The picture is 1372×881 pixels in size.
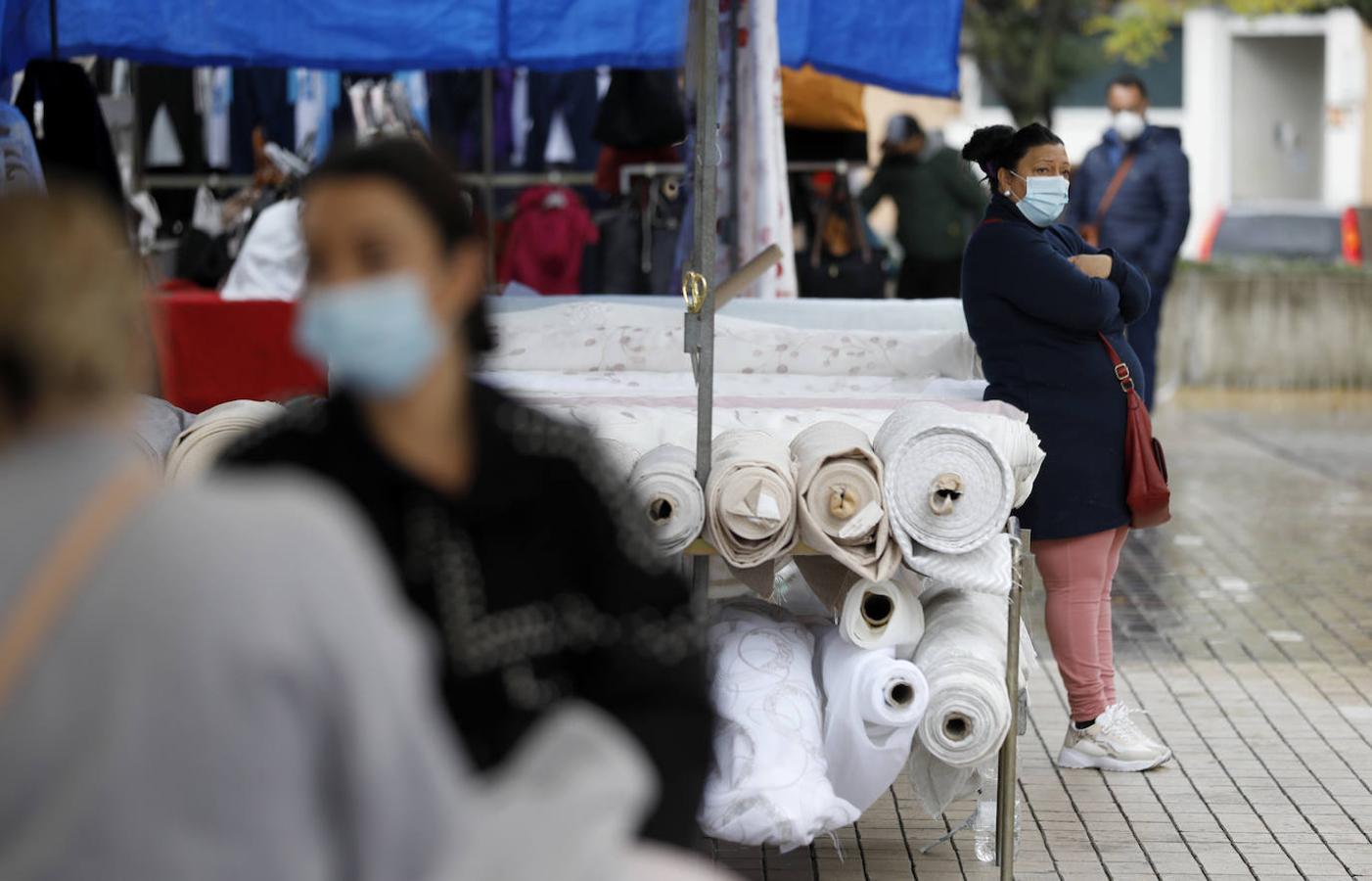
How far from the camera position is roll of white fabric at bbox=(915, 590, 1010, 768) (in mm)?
4461

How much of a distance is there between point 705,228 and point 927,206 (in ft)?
25.0

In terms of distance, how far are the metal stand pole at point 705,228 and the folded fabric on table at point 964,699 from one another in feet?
2.26

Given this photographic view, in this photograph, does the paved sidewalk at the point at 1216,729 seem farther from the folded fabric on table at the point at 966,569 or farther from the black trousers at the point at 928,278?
the black trousers at the point at 928,278

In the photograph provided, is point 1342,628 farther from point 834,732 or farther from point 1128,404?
point 834,732

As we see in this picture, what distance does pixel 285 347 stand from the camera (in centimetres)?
894

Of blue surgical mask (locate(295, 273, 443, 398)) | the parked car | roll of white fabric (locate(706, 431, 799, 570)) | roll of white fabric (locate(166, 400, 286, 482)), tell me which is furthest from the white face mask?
the parked car

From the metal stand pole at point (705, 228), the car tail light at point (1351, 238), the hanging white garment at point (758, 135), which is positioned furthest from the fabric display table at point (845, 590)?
the car tail light at point (1351, 238)

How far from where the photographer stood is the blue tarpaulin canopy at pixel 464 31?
7.98m

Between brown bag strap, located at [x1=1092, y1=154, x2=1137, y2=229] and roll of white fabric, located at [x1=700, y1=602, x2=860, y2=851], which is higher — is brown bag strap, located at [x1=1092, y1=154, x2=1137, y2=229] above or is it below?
above

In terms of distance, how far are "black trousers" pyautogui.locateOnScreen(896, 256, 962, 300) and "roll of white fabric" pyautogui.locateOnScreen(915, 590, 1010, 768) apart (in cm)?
711

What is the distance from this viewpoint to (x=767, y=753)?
430 cm

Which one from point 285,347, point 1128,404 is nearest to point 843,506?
point 1128,404

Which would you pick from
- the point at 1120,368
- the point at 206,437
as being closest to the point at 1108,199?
the point at 1120,368

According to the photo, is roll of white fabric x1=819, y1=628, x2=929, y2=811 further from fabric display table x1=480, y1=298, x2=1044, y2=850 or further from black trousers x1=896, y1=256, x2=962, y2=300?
black trousers x1=896, y1=256, x2=962, y2=300
